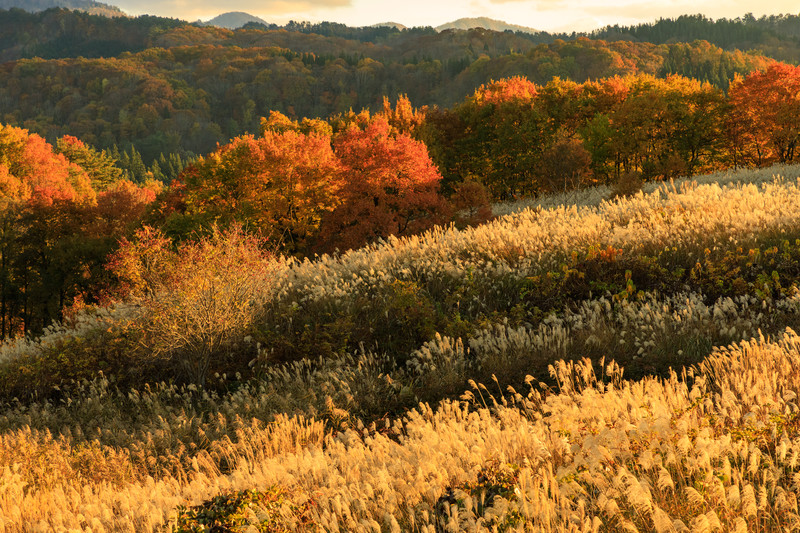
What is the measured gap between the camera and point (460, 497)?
318 cm

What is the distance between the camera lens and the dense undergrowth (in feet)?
10.9

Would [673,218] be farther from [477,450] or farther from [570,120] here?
[570,120]

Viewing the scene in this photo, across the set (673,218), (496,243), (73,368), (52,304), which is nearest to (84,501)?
(73,368)

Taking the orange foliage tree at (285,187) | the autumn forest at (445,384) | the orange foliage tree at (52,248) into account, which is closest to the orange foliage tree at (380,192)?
the autumn forest at (445,384)

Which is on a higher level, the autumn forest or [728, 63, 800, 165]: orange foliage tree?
[728, 63, 800, 165]: orange foliage tree

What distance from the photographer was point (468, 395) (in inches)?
221

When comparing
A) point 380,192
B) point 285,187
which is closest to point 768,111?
point 380,192

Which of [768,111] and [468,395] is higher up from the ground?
[768,111]

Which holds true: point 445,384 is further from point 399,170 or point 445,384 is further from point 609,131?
point 609,131

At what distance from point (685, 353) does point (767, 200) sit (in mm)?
6673

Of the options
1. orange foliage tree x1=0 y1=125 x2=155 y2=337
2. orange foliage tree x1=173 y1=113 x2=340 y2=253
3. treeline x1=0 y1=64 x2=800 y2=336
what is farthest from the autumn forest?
orange foliage tree x1=0 y1=125 x2=155 y2=337

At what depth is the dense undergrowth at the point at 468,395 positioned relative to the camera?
10.9ft

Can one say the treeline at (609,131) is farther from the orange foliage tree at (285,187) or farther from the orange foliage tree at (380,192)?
the orange foliage tree at (285,187)

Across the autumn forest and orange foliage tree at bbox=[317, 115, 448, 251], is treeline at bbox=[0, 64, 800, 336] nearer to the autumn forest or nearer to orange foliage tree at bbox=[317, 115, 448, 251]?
orange foliage tree at bbox=[317, 115, 448, 251]
